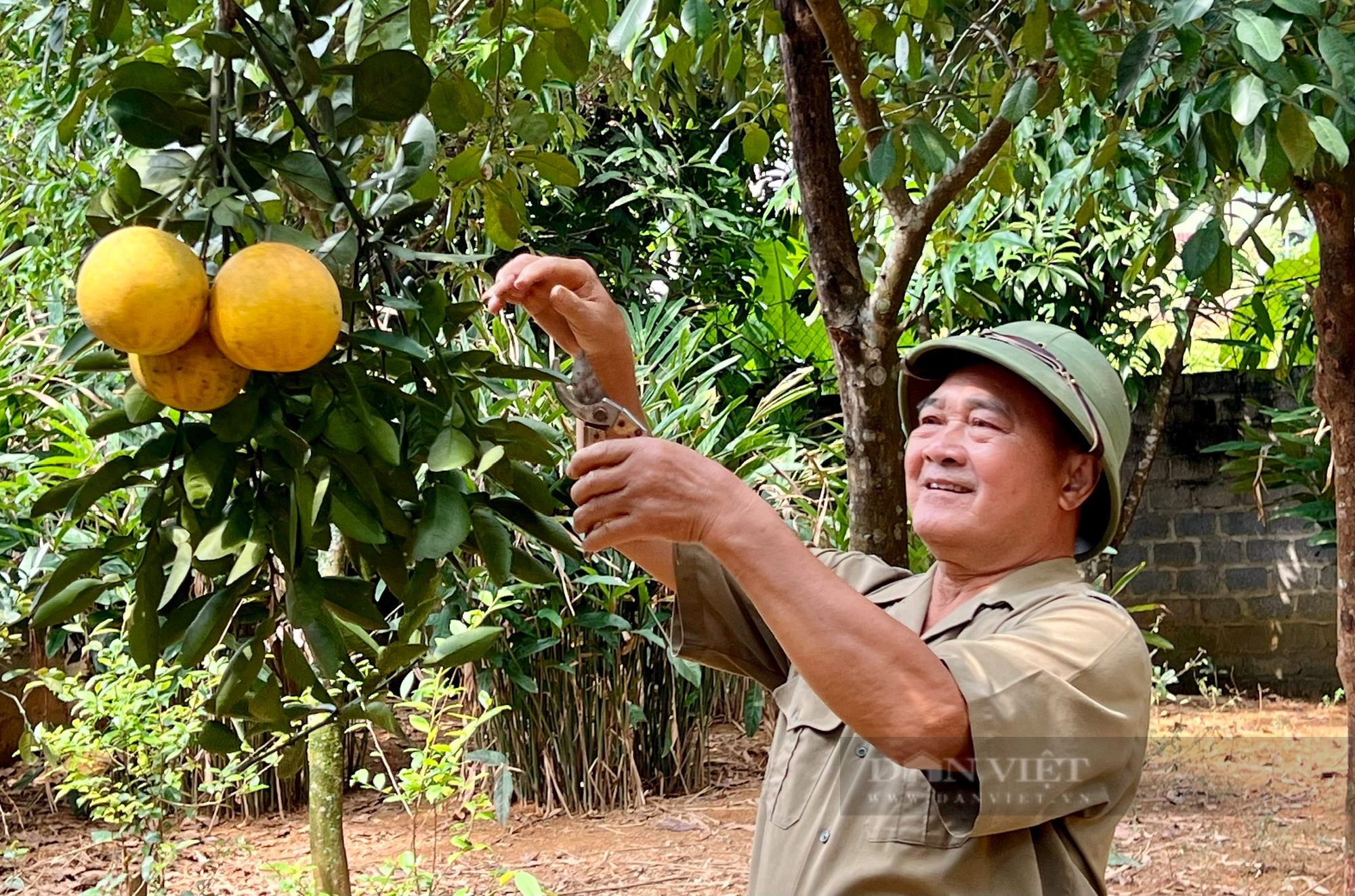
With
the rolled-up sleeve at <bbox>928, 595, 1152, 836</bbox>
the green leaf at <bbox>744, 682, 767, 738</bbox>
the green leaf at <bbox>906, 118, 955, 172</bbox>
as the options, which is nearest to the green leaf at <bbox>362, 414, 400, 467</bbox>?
the rolled-up sleeve at <bbox>928, 595, 1152, 836</bbox>

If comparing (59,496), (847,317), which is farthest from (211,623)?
(847,317)

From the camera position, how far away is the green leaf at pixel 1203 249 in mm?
1878

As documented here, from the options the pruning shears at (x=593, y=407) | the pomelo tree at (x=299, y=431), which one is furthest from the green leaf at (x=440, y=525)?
the pruning shears at (x=593, y=407)

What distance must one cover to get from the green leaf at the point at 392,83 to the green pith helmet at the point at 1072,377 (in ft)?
2.16

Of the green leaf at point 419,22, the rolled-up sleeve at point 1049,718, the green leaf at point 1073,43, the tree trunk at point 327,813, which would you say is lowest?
the tree trunk at point 327,813

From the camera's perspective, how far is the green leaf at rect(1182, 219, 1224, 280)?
73.9 inches

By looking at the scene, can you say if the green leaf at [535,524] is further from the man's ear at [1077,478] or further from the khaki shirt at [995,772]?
the man's ear at [1077,478]

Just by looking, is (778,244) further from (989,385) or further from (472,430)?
(472,430)

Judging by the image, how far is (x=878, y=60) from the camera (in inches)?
99.7

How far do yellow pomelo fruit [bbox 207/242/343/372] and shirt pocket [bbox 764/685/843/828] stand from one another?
2.35ft

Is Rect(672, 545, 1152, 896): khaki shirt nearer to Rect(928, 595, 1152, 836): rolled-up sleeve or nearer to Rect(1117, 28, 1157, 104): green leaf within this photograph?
Rect(928, 595, 1152, 836): rolled-up sleeve

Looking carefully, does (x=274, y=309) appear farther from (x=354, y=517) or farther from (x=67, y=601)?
(x=67, y=601)

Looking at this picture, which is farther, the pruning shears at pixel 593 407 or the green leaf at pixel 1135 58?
the green leaf at pixel 1135 58

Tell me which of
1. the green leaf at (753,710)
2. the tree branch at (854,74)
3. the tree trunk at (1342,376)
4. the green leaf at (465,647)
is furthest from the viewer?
the green leaf at (753,710)
